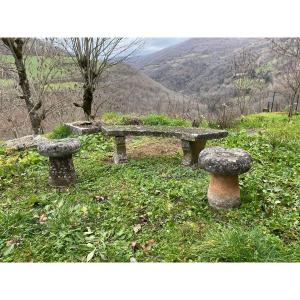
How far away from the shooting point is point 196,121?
10.8 m

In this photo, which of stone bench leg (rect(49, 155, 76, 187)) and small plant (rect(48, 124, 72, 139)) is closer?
stone bench leg (rect(49, 155, 76, 187))

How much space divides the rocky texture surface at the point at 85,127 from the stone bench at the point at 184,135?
225 cm

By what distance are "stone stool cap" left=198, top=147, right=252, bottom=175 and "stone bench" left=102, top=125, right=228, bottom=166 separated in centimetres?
134

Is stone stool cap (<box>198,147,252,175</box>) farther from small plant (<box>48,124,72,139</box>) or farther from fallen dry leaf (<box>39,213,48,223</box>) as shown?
small plant (<box>48,124,72,139</box>)

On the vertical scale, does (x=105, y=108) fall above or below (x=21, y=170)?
below

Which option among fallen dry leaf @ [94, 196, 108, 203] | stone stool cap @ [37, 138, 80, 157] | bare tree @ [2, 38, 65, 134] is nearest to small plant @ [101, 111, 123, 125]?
bare tree @ [2, 38, 65, 134]

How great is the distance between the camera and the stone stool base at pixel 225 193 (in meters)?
4.96

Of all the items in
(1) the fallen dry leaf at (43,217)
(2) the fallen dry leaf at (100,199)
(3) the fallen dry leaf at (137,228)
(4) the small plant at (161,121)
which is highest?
(3) the fallen dry leaf at (137,228)

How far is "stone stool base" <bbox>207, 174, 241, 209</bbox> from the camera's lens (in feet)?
16.3

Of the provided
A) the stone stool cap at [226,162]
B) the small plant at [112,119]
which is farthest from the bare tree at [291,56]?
the stone stool cap at [226,162]

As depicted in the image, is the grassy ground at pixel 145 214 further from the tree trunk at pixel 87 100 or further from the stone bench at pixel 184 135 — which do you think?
the tree trunk at pixel 87 100

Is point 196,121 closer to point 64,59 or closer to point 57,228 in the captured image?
point 64,59

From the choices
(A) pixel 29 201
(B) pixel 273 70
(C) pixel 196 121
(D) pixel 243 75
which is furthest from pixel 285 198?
(B) pixel 273 70

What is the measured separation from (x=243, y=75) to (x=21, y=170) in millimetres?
15237
